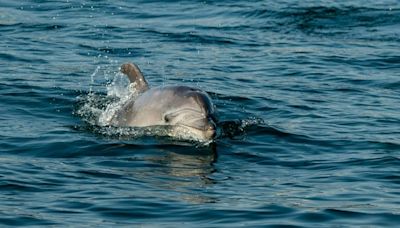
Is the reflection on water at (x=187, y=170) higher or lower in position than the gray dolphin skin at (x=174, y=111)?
lower

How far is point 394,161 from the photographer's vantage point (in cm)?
1451

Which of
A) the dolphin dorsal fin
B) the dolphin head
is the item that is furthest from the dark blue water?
the dolphin dorsal fin

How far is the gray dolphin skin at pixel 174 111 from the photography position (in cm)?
1480

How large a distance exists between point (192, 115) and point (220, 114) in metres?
2.93

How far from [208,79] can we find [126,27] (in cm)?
640

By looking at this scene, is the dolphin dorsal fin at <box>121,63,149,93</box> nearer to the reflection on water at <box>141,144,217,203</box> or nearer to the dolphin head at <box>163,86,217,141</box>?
the dolphin head at <box>163,86,217,141</box>

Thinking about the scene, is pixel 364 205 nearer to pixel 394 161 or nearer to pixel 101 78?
pixel 394 161

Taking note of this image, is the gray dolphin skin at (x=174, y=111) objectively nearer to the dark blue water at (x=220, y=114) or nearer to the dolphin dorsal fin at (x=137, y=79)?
the dolphin dorsal fin at (x=137, y=79)

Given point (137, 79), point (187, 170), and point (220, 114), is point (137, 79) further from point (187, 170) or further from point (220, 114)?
point (187, 170)

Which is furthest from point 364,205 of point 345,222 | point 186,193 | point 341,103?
point 341,103

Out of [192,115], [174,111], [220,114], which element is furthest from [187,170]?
[220,114]

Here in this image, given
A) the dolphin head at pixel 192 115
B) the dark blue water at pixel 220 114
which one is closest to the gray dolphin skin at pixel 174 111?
the dolphin head at pixel 192 115

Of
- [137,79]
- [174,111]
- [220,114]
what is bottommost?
[220,114]

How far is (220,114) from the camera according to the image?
1777 centimetres
